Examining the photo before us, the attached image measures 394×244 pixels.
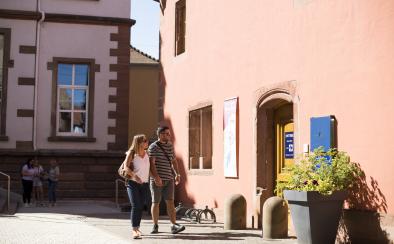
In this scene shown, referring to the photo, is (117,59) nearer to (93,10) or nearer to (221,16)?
(93,10)

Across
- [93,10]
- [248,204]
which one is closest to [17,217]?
[248,204]

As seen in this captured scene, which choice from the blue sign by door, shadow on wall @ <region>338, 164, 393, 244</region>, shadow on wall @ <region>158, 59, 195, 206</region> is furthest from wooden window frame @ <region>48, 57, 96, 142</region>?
shadow on wall @ <region>338, 164, 393, 244</region>

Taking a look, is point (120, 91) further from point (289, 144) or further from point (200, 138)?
point (289, 144)

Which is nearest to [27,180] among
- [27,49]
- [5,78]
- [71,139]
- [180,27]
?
[71,139]

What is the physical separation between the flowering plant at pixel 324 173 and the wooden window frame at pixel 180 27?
321 inches

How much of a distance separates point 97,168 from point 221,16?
8.54m

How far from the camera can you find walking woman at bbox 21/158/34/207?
19.2 metres

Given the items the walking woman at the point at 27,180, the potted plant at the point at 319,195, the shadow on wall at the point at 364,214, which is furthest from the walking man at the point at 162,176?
the walking woman at the point at 27,180

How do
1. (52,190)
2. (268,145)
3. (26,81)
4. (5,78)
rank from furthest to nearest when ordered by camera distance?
(26,81), (5,78), (52,190), (268,145)

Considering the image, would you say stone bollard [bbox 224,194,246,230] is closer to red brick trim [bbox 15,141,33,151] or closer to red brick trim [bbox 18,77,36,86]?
red brick trim [bbox 15,141,33,151]

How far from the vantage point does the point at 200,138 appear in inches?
620

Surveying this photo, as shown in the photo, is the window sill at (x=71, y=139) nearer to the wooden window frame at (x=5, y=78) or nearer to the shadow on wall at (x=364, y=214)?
the wooden window frame at (x=5, y=78)

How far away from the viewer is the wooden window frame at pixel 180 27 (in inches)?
677

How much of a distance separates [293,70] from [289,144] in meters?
1.40
